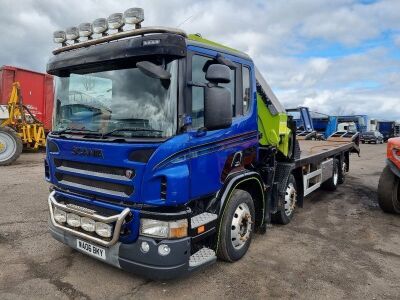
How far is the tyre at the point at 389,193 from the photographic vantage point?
6.56 m

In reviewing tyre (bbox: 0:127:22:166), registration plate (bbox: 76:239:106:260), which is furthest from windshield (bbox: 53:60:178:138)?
tyre (bbox: 0:127:22:166)

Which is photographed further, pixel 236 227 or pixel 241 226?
pixel 241 226

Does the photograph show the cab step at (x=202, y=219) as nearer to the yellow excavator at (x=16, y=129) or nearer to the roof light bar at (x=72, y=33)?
the roof light bar at (x=72, y=33)

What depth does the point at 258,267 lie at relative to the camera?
4.16 meters

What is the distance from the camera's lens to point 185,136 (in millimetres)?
3312

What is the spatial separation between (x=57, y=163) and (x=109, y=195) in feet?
3.12

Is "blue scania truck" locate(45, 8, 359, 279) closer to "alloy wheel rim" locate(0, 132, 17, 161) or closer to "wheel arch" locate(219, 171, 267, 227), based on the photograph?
"wheel arch" locate(219, 171, 267, 227)

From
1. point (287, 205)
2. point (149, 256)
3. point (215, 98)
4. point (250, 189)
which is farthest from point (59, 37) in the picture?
point (287, 205)

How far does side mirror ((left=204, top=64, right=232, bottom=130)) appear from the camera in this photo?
3.31 metres

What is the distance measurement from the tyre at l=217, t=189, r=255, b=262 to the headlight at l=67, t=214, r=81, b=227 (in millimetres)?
1490

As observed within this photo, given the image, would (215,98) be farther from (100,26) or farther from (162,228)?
(100,26)

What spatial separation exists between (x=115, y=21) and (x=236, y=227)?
259cm

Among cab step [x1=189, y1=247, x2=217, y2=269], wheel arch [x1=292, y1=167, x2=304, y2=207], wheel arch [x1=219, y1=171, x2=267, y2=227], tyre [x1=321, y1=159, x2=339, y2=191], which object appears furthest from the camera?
tyre [x1=321, y1=159, x2=339, y2=191]

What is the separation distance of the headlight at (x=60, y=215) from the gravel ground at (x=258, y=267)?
1.92ft
